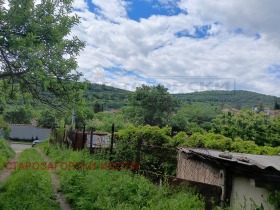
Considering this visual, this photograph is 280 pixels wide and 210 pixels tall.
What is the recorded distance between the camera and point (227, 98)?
42312 millimetres

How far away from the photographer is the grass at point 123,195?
633 centimetres

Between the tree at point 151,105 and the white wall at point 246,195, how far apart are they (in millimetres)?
33840

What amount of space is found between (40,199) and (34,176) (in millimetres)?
2562

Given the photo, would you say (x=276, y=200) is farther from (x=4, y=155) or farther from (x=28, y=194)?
(x=4, y=155)

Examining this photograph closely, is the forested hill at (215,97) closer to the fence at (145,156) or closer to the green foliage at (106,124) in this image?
the green foliage at (106,124)

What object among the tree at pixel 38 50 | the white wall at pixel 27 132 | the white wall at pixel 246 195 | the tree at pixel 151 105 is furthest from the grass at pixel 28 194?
the white wall at pixel 27 132

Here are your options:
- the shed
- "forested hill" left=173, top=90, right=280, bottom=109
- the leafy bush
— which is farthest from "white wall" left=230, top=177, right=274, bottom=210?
"forested hill" left=173, top=90, right=280, bottom=109

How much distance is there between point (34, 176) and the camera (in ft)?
33.9

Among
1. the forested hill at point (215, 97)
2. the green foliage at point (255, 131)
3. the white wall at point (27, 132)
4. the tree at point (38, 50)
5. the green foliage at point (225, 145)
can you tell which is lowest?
the white wall at point (27, 132)

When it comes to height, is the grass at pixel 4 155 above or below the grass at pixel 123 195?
below

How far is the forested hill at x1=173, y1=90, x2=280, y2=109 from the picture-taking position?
42.0 meters

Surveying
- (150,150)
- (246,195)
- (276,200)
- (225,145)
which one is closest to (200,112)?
(225,145)

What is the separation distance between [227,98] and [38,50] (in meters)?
38.2

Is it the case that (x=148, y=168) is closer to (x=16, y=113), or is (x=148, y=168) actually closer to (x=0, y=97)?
(x=0, y=97)
